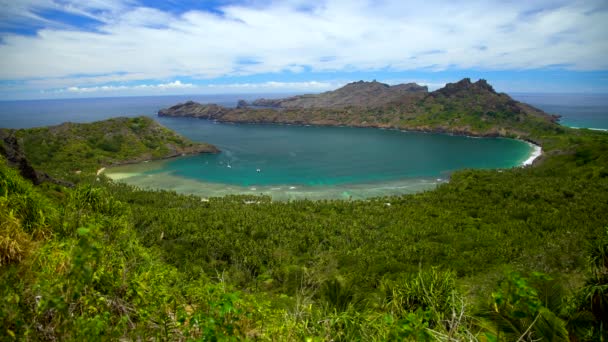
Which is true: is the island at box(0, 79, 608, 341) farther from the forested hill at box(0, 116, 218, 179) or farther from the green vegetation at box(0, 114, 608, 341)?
the forested hill at box(0, 116, 218, 179)

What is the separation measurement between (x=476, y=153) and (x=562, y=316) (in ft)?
327

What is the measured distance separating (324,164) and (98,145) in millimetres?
56247

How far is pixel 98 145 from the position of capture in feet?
280

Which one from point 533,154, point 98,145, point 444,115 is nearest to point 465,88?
point 444,115

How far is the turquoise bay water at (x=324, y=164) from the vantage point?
203 ft

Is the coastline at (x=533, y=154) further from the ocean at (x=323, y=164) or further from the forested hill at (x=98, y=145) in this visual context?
the forested hill at (x=98, y=145)

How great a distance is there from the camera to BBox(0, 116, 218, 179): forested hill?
73.2m

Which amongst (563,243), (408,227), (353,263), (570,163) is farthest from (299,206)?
(570,163)

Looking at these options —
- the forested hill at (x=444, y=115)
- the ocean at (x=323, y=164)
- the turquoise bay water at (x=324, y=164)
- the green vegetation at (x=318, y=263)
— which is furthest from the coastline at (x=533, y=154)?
the green vegetation at (x=318, y=263)

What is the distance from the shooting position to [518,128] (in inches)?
4656

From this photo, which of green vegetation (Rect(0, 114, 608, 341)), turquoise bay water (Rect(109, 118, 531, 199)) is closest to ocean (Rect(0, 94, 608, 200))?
turquoise bay water (Rect(109, 118, 531, 199))

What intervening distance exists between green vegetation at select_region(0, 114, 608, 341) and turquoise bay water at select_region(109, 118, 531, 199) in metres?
12.5

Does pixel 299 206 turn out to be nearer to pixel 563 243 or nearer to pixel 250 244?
pixel 250 244

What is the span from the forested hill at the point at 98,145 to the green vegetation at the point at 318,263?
720 cm
